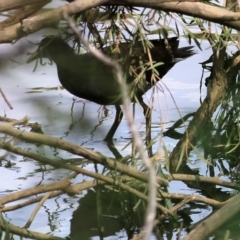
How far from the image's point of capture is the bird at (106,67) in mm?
809

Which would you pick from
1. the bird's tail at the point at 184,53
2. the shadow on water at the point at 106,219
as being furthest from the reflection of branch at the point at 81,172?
the bird's tail at the point at 184,53

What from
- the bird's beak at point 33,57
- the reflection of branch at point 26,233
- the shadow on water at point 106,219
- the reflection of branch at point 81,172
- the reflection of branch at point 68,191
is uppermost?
the bird's beak at point 33,57

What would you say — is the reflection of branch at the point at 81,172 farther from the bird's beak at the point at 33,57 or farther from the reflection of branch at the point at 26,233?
the bird's beak at the point at 33,57

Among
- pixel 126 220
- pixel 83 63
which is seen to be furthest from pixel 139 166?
pixel 83 63

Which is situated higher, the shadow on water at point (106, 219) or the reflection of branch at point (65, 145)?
the reflection of branch at point (65, 145)

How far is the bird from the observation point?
0.81 metres

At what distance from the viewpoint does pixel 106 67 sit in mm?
1386

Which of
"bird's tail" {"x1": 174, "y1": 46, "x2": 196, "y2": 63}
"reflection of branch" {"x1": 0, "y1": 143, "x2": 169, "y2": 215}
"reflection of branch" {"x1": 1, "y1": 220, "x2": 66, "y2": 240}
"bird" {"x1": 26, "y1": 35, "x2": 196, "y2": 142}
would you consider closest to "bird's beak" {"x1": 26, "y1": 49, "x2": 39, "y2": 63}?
"bird" {"x1": 26, "y1": 35, "x2": 196, "y2": 142}

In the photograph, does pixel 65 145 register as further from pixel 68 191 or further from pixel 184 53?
pixel 184 53

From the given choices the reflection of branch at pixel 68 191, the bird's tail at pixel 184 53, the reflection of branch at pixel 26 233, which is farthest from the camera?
the bird's tail at pixel 184 53

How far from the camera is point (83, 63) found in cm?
88

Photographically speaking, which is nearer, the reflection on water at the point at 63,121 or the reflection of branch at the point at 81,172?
the reflection on water at the point at 63,121

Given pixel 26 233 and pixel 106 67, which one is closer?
pixel 106 67

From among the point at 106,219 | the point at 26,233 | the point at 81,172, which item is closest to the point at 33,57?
the point at 81,172
